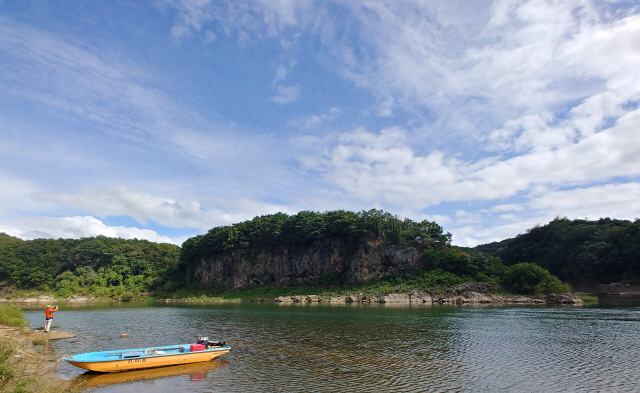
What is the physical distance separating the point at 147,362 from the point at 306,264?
74585 mm

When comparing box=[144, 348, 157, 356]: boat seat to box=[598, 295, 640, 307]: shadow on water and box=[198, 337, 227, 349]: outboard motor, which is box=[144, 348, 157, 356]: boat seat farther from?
box=[598, 295, 640, 307]: shadow on water

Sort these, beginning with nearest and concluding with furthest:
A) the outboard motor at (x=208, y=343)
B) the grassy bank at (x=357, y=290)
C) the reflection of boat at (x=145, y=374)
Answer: the reflection of boat at (x=145, y=374), the outboard motor at (x=208, y=343), the grassy bank at (x=357, y=290)

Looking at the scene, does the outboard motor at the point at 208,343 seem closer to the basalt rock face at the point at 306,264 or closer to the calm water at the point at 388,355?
the calm water at the point at 388,355

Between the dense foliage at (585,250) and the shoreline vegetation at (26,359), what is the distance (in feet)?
315

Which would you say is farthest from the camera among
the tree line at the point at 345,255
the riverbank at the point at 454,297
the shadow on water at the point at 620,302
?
the tree line at the point at 345,255

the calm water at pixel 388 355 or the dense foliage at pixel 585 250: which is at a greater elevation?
the dense foliage at pixel 585 250

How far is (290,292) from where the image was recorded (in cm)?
8306

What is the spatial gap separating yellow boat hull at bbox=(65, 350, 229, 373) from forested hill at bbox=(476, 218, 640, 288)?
8944cm

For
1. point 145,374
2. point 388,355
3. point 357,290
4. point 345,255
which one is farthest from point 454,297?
point 145,374

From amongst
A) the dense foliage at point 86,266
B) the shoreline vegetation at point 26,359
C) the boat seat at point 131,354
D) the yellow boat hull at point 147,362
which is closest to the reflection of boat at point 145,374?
the yellow boat hull at point 147,362

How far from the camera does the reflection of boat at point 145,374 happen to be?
53.9ft

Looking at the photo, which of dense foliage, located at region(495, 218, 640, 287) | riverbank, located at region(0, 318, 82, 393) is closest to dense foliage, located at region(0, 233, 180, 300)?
riverbank, located at region(0, 318, 82, 393)

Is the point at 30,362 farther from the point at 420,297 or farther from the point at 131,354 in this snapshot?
the point at 420,297

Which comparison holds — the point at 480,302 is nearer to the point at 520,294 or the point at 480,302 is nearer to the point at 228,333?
the point at 520,294
